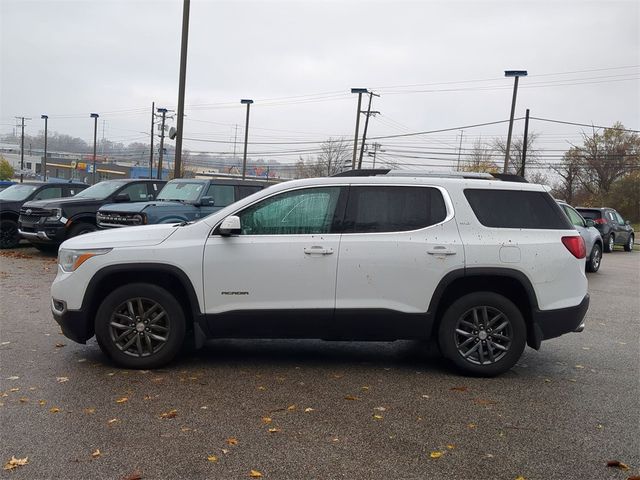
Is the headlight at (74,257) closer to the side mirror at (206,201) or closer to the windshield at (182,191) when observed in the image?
the side mirror at (206,201)

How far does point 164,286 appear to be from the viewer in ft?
18.2

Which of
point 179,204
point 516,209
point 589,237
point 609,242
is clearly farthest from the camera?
point 609,242

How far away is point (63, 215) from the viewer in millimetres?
13367

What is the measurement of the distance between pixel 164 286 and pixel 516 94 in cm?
2976

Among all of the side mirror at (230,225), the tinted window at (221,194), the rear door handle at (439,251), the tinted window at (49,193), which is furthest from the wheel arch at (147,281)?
the tinted window at (49,193)

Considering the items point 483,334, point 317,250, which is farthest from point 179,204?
point 483,334

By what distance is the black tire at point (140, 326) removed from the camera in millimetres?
5391

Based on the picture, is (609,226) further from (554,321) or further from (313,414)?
(313,414)

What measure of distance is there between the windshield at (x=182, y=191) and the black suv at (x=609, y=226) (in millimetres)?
13491

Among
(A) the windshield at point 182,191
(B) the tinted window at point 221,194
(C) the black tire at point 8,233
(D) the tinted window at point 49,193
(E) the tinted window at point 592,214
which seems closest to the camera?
(A) the windshield at point 182,191

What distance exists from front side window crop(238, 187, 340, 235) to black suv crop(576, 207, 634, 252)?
16610 mm

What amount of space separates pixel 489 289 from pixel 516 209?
801 mm

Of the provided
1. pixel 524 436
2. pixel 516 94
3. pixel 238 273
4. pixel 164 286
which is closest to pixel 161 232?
pixel 164 286

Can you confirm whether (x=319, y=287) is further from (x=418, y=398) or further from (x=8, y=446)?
(x=8, y=446)
